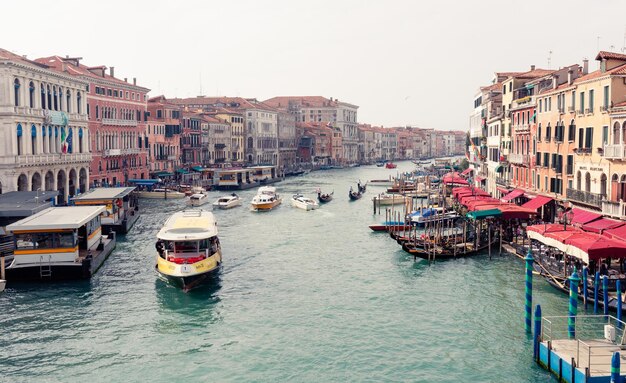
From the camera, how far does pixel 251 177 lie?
68500 mm

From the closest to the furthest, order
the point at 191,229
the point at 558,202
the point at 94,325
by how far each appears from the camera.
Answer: the point at 94,325 → the point at 191,229 → the point at 558,202

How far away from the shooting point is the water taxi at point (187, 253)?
822 inches

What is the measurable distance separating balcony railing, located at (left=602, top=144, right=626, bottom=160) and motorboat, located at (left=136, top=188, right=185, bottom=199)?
3605cm

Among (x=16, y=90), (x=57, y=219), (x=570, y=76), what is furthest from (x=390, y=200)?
(x=57, y=219)

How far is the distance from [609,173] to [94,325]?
60.5 ft

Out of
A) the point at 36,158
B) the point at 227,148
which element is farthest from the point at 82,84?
the point at 227,148

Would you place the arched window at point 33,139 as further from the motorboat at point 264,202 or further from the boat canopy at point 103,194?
the motorboat at point 264,202

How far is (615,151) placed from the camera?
23250 millimetres

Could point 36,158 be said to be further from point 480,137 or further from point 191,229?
point 480,137

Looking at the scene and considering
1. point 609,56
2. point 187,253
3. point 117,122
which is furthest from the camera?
point 117,122

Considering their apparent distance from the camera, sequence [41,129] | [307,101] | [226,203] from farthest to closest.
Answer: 1. [307,101]
2. [226,203]
3. [41,129]

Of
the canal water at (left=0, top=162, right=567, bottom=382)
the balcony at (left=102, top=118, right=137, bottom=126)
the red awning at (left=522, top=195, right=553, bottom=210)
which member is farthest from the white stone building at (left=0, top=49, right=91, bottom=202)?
the red awning at (left=522, top=195, right=553, bottom=210)

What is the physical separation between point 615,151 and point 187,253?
1549 centimetres

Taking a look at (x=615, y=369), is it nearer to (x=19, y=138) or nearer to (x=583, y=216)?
(x=583, y=216)
